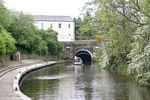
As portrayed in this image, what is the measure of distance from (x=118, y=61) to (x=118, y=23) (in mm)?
21611

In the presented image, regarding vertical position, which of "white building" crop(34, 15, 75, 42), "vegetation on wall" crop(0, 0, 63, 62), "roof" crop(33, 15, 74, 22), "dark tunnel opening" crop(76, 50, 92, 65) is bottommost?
"dark tunnel opening" crop(76, 50, 92, 65)

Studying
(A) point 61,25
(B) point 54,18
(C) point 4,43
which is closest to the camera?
(C) point 4,43

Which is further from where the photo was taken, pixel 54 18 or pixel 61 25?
pixel 54 18

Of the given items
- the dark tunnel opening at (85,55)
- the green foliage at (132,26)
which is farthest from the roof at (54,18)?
the green foliage at (132,26)

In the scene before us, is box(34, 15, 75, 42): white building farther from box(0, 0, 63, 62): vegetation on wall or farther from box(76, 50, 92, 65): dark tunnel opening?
box(0, 0, 63, 62): vegetation on wall

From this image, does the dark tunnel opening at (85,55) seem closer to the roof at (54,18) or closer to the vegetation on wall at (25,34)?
the vegetation on wall at (25,34)

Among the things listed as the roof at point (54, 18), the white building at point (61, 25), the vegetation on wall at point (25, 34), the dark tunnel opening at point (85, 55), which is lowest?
the dark tunnel opening at point (85, 55)

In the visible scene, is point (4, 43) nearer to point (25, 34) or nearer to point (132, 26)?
point (25, 34)

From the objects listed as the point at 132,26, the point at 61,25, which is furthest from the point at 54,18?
the point at 132,26

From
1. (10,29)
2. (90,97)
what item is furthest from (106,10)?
(10,29)

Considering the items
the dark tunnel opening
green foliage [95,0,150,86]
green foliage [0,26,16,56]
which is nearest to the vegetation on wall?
green foliage [0,26,16,56]

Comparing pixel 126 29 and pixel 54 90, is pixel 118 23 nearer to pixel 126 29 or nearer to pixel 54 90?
pixel 126 29

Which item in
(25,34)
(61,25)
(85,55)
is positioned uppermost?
(61,25)

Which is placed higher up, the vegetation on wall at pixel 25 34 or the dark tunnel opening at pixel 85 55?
the vegetation on wall at pixel 25 34
